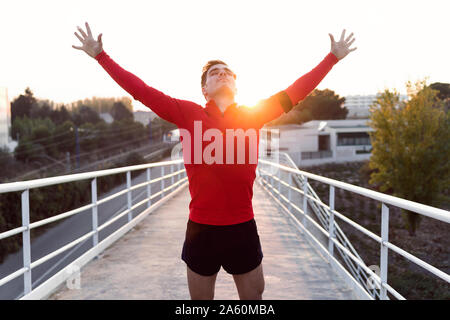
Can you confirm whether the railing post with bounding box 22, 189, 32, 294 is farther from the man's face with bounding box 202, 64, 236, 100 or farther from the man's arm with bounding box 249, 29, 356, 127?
the man's arm with bounding box 249, 29, 356, 127

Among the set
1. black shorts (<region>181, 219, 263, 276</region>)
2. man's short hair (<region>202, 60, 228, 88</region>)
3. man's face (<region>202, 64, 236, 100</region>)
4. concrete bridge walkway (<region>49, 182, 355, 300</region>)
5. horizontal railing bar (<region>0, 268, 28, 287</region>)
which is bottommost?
concrete bridge walkway (<region>49, 182, 355, 300</region>)

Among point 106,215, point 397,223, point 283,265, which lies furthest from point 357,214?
point 283,265

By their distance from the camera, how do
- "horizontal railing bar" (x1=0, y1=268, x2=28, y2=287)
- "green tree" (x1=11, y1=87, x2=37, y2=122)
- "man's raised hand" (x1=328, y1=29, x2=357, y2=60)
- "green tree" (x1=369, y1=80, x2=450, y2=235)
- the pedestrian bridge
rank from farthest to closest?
"green tree" (x1=11, y1=87, x2=37, y2=122), "green tree" (x1=369, y1=80, x2=450, y2=235), the pedestrian bridge, "horizontal railing bar" (x1=0, y1=268, x2=28, y2=287), "man's raised hand" (x1=328, y1=29, x2=357, y2=60)

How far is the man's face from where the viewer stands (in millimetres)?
1664

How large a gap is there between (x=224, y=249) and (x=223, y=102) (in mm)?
583

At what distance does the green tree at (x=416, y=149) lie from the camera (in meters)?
22.0

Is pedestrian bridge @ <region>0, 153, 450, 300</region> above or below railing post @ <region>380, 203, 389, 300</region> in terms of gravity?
below

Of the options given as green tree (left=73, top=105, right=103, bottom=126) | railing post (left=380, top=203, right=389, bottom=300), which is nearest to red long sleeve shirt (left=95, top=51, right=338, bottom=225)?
railing post (left=380, top=203, right=389, bottom=300)

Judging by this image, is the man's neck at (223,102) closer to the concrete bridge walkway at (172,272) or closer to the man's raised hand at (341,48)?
the man's raised hand at (341,48)

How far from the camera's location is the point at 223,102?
1.65 meters

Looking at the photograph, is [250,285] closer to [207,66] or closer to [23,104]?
[207,66]

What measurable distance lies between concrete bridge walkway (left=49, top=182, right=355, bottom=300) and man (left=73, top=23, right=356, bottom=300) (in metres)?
2.40

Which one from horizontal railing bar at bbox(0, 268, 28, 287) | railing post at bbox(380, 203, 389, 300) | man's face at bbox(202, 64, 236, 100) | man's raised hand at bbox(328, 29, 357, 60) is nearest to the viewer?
man's face at bbox(202, 64, 236, 100)

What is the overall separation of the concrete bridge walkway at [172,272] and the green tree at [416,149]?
17615mm
